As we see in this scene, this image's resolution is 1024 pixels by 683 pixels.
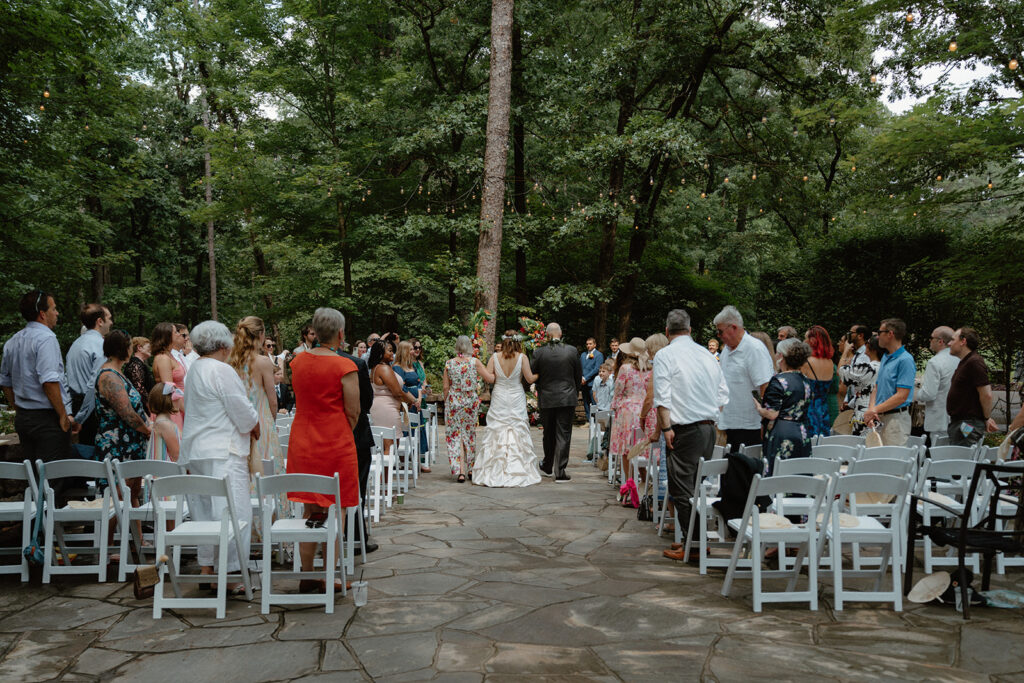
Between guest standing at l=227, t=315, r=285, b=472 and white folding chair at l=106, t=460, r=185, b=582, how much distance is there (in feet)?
2.47

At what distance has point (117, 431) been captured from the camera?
21.0 ft

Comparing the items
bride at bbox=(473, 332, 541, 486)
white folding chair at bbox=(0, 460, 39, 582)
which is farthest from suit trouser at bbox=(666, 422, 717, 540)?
white folding chair at bbox=(0, 460, 39, 582)

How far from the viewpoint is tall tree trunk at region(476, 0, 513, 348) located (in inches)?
612

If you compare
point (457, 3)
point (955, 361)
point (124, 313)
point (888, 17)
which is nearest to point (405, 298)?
point (457, 3)

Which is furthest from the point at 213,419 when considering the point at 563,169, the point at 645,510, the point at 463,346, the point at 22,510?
the point at 563,169

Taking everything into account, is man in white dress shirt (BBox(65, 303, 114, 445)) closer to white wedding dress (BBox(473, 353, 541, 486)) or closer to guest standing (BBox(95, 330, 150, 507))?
guest standing (BBox(95, 330, 150, 507))

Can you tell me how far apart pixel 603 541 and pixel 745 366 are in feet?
6.64

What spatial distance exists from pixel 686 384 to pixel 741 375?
0.88 meters

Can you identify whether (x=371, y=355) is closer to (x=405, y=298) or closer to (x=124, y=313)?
(x=405, y=298)

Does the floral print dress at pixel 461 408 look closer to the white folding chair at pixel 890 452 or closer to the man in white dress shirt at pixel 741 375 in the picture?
the man in white dress shirt at pixel 741 375

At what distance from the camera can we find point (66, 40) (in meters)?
10.6

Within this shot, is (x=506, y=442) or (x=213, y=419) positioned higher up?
(x=213, y=419)

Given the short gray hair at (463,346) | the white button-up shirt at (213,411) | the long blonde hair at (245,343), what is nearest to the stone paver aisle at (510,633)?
the white button-up shirt at (213,411)

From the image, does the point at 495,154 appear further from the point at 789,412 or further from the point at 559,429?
the point at 789,412
